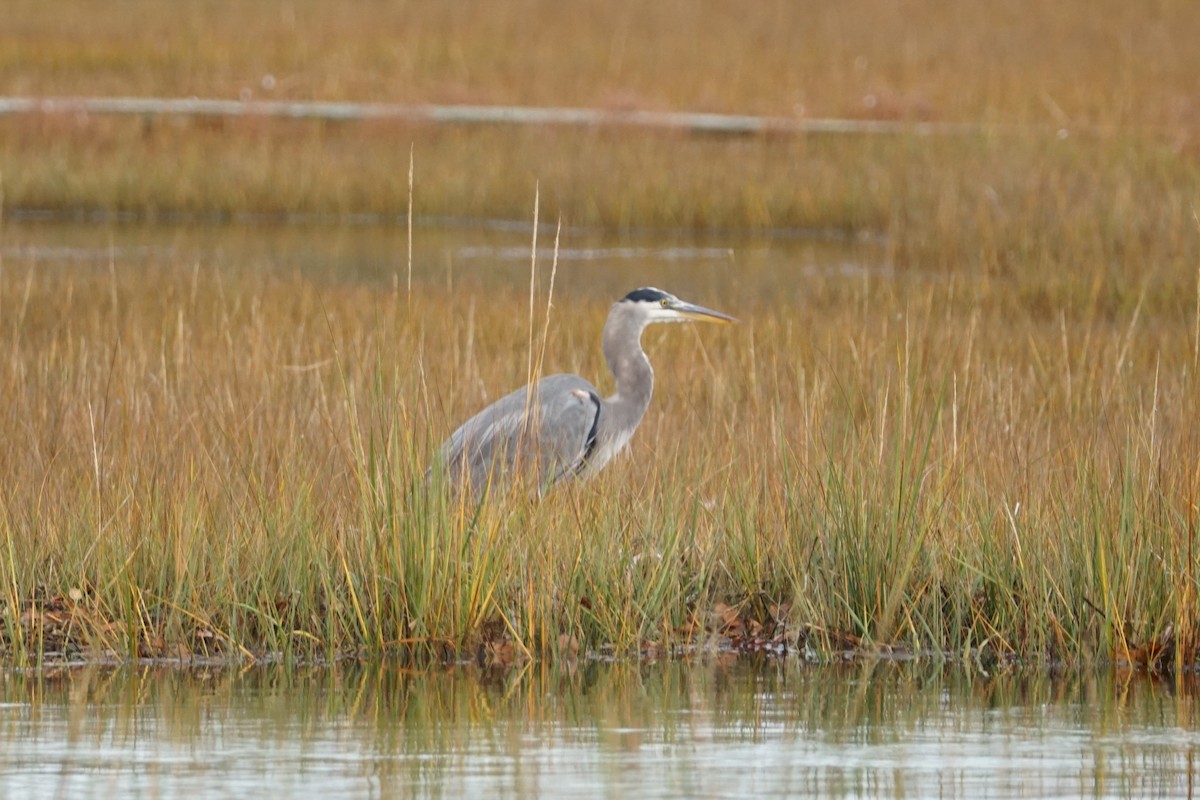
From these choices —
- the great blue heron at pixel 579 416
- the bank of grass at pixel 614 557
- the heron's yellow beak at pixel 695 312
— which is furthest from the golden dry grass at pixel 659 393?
the heron's yellow beak at pixel 695 312

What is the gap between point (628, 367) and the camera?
8477mm

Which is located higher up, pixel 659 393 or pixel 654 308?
pixel 654 308

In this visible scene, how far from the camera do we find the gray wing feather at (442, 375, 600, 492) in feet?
24.9

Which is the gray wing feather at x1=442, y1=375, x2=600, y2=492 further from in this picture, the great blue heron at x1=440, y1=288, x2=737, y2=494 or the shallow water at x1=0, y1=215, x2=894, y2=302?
the shallow water at x1=0, y1=215, x2=894, y2=302

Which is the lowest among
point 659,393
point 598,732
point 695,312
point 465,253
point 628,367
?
point 598,732

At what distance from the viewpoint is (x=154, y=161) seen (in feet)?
71.1

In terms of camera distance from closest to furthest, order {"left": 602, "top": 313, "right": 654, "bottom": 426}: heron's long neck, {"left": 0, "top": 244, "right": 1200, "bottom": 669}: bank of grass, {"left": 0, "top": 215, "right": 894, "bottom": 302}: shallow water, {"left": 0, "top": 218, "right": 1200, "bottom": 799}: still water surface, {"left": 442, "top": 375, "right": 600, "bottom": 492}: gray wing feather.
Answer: {"left": 0, "top": 218, "right": 1200, "bottom": 799}: still water surface → {"left": 0, "top": 244, "right": 1200, "bottom": 669}: bank of grass → {"left": 442, "top": 375, "right": 600, "bottom": 492}: gray wing feather → {"left": 602, "top": 313, "right": 654, "bottom": 426}: heron's long neck → {"left": 0, "top": 215, "right": 894, "bottom": 302}: shallow water

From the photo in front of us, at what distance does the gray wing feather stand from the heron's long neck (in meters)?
0.18

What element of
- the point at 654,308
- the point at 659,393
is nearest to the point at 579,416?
the point at 654,308

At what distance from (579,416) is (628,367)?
0.43m

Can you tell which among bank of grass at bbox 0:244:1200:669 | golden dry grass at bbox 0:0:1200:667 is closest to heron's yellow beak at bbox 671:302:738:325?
golden dry grass at bbox 0:0:1200:667

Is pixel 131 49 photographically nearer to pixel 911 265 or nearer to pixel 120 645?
pixel 911 265

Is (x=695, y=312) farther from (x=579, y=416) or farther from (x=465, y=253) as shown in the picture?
(x=465, y=253)

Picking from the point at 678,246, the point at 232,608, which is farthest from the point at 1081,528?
the point at 678,246
